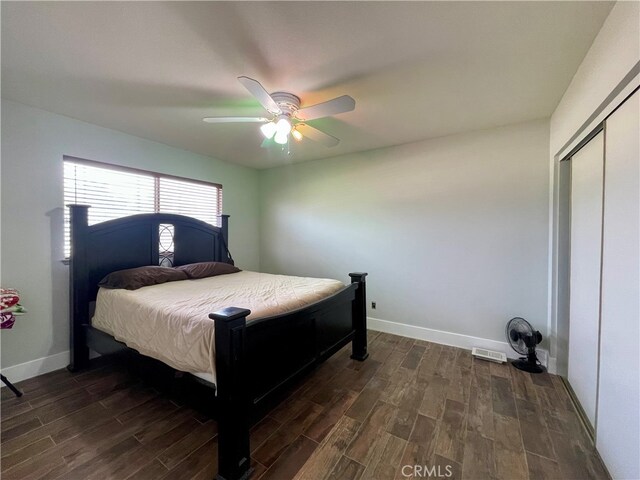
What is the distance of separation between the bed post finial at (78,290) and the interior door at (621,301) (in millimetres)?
4070

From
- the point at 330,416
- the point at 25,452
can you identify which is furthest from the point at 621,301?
the point at 25,452

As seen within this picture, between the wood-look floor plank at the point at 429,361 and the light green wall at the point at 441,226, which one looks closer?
the wood-look floor plank at the point at 429,361

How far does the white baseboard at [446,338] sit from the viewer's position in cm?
264

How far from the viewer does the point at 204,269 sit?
3.29 metres

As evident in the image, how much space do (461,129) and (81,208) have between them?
13.4 feet

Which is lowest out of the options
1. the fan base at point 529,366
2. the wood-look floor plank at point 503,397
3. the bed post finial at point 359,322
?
the wood-look floor plank at point 503,397

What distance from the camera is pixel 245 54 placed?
1.69m

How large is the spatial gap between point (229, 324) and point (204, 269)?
213 cm

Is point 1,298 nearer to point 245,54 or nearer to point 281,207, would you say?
point 245,54

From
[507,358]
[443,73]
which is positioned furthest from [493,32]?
[507,358]

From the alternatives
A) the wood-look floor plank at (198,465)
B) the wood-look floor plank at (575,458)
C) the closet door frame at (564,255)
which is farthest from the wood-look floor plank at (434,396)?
the wood-look floor plank at (198,465)

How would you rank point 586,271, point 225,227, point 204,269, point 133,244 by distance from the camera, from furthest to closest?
1. point 225,227
2. point 204,269
3. point 133,244
4. point 586,271

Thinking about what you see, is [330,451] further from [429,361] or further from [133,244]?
[133,244]

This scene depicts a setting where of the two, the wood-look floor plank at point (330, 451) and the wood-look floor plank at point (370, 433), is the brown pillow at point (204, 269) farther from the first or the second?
the wood-look floor plank at point (370, 433)
